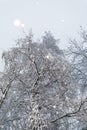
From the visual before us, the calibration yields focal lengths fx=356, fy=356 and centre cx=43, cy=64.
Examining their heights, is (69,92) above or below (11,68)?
below

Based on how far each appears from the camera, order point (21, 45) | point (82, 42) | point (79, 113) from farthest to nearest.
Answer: point (82, 42)
point (21, 45)
point (79, 113)

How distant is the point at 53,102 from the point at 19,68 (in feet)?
5.34

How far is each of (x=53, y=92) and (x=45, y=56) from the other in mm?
1274

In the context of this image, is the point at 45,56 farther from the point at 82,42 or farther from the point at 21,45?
the point at 82,42

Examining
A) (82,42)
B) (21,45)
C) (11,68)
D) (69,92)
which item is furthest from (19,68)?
(82,42)

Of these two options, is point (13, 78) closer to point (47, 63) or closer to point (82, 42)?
point (47, 63)

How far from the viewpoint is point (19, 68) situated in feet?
38.9

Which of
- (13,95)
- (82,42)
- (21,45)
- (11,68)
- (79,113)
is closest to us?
(79,113)

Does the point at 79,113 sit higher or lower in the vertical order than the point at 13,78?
lower

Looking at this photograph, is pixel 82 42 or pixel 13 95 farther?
pixel 82 42

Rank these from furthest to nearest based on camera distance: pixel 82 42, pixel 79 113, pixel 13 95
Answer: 1. pixel 82 42
2. pixel 13 95
3. pixel 79 113

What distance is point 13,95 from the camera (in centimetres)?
1373

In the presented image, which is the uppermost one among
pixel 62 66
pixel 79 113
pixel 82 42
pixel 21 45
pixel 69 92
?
pixel 82 42

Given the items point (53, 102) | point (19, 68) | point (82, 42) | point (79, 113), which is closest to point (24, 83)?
point (19, 68)
